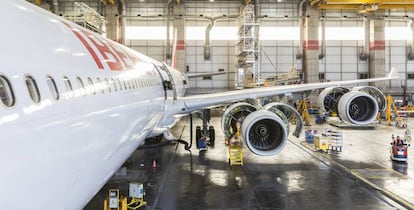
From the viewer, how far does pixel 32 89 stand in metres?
2.40

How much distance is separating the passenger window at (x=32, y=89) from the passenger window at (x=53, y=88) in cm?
20

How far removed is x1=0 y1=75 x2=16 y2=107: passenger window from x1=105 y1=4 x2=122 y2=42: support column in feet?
102

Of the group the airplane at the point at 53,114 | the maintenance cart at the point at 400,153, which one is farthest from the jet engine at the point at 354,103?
the airplane at the point at 53,114

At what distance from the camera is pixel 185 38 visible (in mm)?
33219

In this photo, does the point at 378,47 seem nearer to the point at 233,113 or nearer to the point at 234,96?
the point at 233,113

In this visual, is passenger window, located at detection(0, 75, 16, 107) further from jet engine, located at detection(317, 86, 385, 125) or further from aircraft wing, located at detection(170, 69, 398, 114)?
jet engine, located at detection(317, 86, 385, 125)

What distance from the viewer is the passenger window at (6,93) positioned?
2057mm

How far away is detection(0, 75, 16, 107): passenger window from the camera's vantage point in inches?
81.0

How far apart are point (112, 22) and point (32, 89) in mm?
31629

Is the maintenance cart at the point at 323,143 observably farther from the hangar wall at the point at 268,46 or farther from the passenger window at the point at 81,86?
the hangar wall at the point at 268,46

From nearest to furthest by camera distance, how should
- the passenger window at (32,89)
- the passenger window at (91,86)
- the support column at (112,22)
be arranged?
the passenger window at (32,89), the passenger window at (91,86), the support column at (112,22)

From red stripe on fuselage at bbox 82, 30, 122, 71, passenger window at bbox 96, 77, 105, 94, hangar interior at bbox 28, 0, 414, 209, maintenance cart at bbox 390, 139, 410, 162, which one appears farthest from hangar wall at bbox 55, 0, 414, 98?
passenger window at bbox 96, 77, 105, 94

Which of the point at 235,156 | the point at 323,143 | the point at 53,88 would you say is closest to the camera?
the point at 53,88

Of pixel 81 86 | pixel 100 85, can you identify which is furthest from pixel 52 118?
pixel 100 85
